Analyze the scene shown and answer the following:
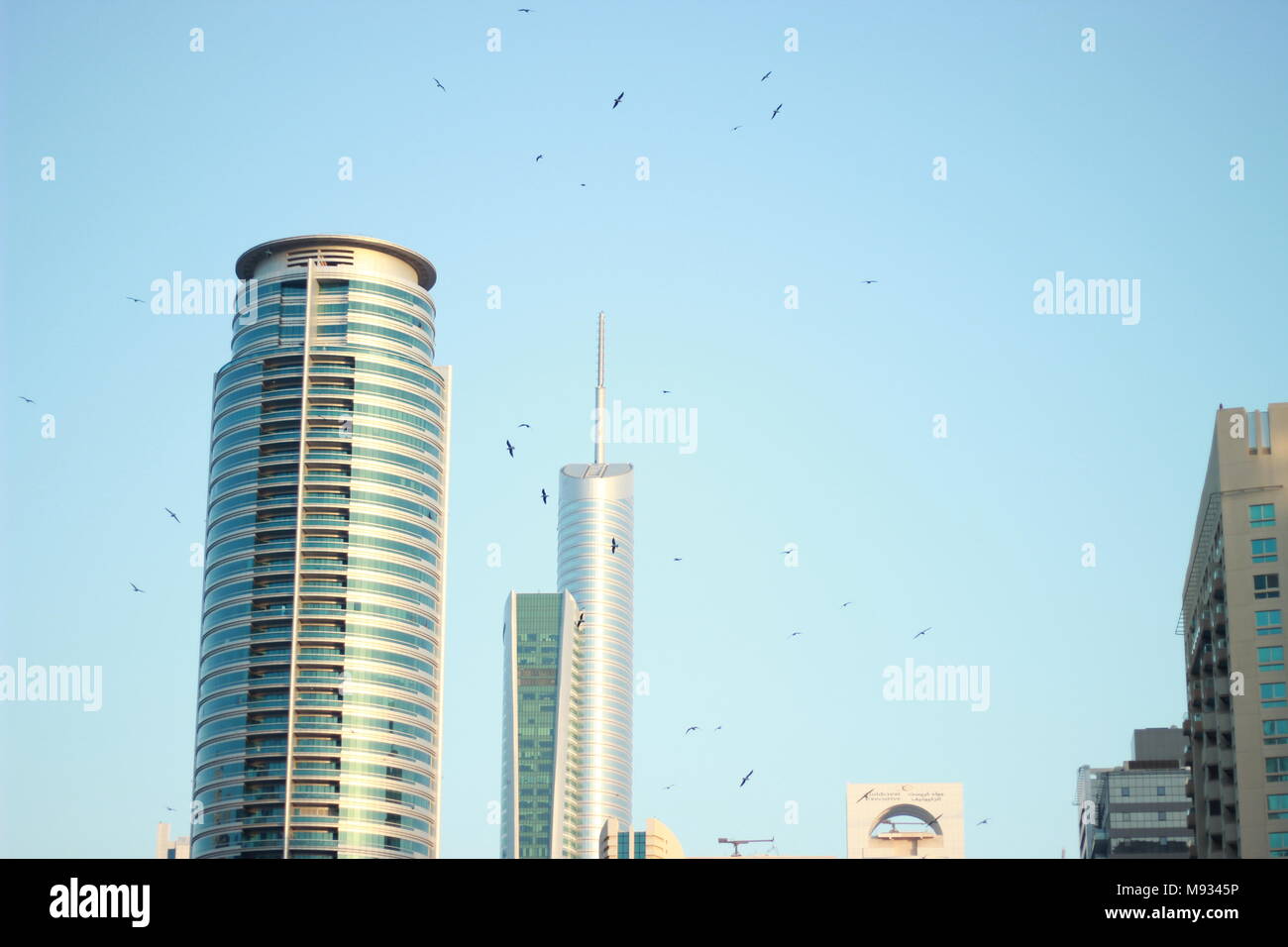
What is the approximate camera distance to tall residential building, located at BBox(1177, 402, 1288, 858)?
132 meters

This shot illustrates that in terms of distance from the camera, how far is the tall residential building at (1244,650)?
132m

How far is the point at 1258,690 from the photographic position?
135 meters

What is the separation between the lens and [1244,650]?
137125mm
